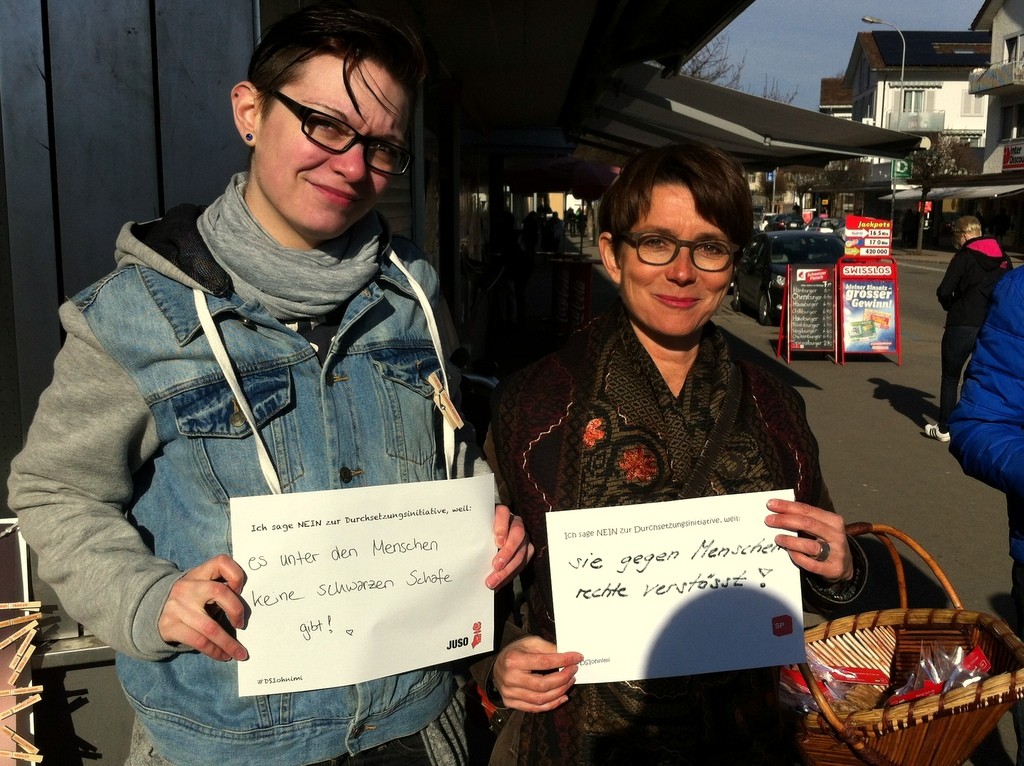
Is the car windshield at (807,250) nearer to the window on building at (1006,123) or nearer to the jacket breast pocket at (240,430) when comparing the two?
the jacket breast pocket at (240,430)

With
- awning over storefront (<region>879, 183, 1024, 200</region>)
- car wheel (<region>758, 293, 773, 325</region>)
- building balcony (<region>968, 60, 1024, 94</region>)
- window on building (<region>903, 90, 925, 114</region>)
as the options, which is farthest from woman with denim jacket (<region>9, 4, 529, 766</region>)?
window on building (<region>903, 90, 925, 114</region>)

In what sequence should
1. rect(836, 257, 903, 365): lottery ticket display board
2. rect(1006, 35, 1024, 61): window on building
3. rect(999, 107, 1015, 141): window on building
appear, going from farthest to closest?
rect(1006, 35, 1024, 61): window on building, rect(999, 107, 1015, 141): window on building, rect(836, 257, 903, 365): lottery ticket display board

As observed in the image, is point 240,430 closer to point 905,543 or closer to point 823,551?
point 823,551

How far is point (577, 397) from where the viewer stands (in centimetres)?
182

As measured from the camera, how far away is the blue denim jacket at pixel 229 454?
4.54ft

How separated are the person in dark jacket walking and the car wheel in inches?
291

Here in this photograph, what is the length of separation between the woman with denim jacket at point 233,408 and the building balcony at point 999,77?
4910 cm

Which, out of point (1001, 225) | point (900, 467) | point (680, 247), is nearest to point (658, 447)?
point (680, 247)

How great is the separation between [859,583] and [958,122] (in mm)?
75402

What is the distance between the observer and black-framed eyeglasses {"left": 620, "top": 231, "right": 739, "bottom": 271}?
1.81 m

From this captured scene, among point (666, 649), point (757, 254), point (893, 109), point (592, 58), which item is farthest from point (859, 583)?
point (893, 109)

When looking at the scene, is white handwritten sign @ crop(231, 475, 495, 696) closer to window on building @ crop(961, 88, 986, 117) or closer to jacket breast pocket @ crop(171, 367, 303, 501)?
jacket breast pocket @ crop(171, 367, 303, 501)

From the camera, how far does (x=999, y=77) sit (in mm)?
42969

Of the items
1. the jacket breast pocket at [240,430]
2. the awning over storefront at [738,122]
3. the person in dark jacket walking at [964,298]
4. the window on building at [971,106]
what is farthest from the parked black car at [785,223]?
the jacket breast pocket at [240,430]
